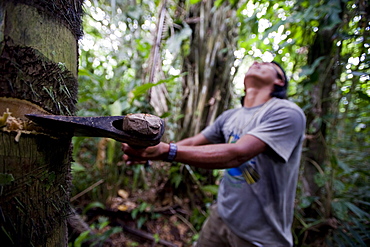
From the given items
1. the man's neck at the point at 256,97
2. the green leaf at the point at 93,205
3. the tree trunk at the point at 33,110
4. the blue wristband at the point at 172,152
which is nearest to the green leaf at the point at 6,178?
the tree trunk at the point at 33,110

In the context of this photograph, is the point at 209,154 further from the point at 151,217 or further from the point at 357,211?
the point at 151,217

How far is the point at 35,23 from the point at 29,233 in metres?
0.46

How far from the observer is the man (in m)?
1.02

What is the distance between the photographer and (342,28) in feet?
5.28

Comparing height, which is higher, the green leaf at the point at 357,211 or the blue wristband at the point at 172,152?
the blue wristband at the point at 172,152

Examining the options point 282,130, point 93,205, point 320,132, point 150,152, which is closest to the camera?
point 150,152

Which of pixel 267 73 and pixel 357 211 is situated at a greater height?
pixel 267 73

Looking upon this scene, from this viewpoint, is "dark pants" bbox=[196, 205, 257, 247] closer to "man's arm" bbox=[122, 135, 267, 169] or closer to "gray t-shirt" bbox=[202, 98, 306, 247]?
"gray t-shirt" bbox=[202, 98, 306, 247]

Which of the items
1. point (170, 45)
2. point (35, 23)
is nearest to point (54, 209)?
point (35, 23)

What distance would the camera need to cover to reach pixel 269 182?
1.31m

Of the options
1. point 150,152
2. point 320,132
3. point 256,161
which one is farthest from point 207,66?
point 150,152

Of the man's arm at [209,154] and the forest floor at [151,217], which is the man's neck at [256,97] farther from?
the forest floor at [151,217]

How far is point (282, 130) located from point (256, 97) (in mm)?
430

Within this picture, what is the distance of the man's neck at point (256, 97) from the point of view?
1519 mm
